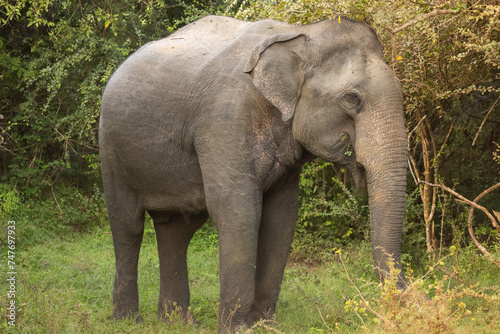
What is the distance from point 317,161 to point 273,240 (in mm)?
3701

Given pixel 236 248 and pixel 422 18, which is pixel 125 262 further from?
pixel 422 18

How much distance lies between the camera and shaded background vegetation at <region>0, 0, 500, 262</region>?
266 inches

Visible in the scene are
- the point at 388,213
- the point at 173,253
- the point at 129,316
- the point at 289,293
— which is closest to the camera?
the point at 388,213

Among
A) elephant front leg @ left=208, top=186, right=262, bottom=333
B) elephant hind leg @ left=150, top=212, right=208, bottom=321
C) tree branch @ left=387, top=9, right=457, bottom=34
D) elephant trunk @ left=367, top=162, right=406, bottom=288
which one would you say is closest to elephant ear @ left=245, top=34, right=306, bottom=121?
elephant front leg @ left=208, top=186, right=262, bottom=333

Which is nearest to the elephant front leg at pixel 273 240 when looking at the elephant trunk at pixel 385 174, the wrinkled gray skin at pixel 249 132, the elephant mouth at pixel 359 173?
the wrinkled gray skin at pixel 249 132

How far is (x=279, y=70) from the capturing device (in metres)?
5.25

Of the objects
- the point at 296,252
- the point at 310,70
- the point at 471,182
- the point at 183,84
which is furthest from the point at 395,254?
the point at 471,182

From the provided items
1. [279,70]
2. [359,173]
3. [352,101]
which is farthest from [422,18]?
[359,173]

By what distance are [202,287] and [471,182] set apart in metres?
4.59

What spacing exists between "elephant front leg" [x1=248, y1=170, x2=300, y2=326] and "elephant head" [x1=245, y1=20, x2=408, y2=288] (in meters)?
0.79

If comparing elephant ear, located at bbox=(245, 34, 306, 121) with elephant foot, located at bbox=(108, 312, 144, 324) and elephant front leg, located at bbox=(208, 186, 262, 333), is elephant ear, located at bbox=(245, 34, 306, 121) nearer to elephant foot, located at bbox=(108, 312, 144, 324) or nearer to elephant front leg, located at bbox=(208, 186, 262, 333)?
elephant front leg, located at bbox=(208, 186, 262, 333)

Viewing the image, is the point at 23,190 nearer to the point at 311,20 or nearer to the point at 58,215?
the point at 58,215

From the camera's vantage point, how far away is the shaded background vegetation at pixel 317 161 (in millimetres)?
6746

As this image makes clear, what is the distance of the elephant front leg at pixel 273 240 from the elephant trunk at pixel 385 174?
118 centimetres
